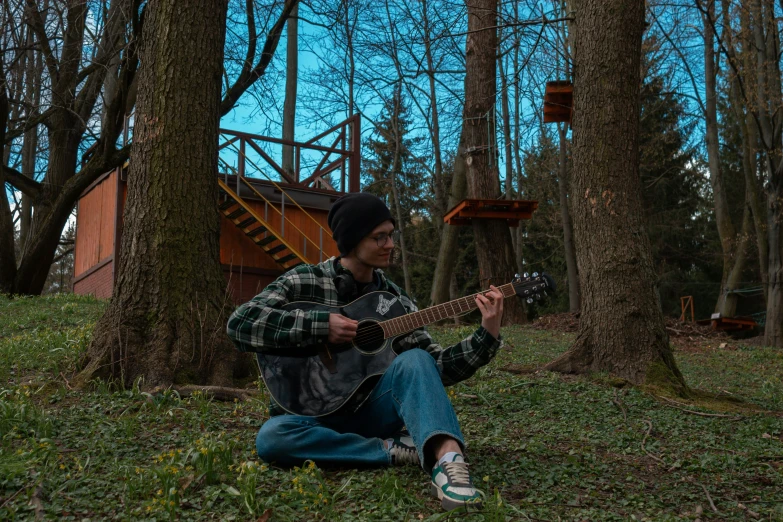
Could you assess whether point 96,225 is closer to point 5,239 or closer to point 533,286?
point 5,239

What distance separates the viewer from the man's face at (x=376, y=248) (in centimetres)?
438

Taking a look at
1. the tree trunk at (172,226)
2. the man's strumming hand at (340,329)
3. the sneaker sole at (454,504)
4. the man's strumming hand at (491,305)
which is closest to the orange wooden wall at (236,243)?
the tree trunk at (172,226)

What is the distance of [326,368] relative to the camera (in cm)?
420

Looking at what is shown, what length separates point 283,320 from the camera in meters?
4.11

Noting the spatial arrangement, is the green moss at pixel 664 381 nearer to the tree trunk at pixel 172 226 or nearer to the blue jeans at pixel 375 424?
the blue jeans at pixel 375 424

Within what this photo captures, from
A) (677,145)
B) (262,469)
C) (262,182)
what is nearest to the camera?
(262,469)

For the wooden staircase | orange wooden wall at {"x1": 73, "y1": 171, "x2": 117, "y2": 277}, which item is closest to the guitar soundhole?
the wooden staircase

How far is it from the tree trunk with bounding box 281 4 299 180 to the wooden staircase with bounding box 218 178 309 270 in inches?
202

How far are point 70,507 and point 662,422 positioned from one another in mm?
4142

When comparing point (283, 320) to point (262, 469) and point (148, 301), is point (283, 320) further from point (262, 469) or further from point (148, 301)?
point (148, 301)

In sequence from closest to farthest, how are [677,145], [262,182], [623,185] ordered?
1. [623,185]
2. [262,182]
3. [677,145]

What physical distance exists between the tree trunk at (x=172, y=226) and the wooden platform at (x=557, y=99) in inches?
180

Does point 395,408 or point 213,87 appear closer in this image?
point 395,408

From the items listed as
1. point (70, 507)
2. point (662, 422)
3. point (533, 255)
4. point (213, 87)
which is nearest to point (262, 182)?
point (213, 87)
